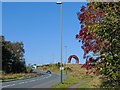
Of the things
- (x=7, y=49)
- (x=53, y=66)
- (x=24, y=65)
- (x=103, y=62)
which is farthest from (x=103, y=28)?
(x=53, y=66)

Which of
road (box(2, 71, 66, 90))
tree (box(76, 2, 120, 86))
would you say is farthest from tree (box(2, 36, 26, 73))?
tree (box(76, 2, 120, 86))

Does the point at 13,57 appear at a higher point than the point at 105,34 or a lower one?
higher

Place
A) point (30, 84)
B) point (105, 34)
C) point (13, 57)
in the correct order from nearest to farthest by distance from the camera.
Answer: point (105, 34)
point (30, 84)
point (13, 57)

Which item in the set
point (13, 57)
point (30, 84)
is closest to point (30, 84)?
point (30, 84)

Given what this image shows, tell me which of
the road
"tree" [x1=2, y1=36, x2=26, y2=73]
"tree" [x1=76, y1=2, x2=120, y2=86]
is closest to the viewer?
"tree" [x1=76, y1=2, x2=120, y2=86]

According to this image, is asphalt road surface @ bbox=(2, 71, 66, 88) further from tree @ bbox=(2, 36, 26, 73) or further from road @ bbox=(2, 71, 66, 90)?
tree @ bbox=(2, 36, 26, 73)

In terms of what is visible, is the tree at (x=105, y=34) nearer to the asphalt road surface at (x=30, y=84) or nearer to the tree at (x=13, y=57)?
the asphalt road surface at (x=30, y=84)

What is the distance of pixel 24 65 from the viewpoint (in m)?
103

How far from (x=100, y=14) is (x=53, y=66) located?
132 meters

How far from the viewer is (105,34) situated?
32.4 ft

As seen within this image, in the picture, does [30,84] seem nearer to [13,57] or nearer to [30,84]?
[30,84]

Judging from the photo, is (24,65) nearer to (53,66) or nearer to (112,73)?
(53,66)

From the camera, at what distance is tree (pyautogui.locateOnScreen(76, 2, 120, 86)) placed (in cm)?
983

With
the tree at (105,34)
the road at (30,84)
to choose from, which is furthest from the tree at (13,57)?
the tree at (105,34)
